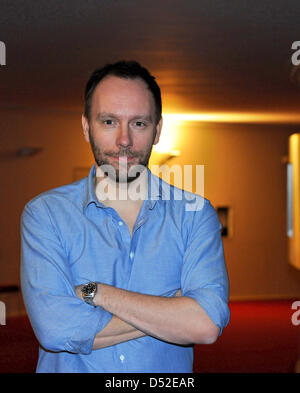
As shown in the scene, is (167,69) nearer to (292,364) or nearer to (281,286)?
(292,364)

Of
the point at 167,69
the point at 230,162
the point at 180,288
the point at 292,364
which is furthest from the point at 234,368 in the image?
the point at 230,162

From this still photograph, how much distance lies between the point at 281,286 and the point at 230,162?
2289mm

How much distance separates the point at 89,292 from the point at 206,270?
357mm

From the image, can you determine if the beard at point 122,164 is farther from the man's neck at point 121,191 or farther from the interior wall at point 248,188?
the interior wall at point 248,188

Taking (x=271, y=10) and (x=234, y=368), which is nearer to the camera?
(x=271, y=10)

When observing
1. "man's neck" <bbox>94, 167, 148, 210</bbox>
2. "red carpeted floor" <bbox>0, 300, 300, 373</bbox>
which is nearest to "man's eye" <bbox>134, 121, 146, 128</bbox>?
"man's neck" <bbox>94, 167, 148, 210</bbox>

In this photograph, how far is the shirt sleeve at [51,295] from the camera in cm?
165

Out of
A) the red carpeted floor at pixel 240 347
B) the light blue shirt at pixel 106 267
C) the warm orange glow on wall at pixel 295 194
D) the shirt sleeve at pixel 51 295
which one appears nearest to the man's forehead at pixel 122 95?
the light blue shirt at pixel 106 267

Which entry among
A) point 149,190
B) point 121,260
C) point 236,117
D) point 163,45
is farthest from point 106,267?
point 236,117

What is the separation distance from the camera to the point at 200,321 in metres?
1.70

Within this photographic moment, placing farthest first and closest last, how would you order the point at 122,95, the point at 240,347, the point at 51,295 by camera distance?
the point at 240,347 → the point at 122,95 → the point at 51,295

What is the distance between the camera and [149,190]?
1877 millimetres

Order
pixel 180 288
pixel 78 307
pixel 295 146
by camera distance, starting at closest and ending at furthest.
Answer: pixel 78 307 → pixel 180 288 → pixel 295 146

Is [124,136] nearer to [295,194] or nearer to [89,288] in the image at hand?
[89,288]
